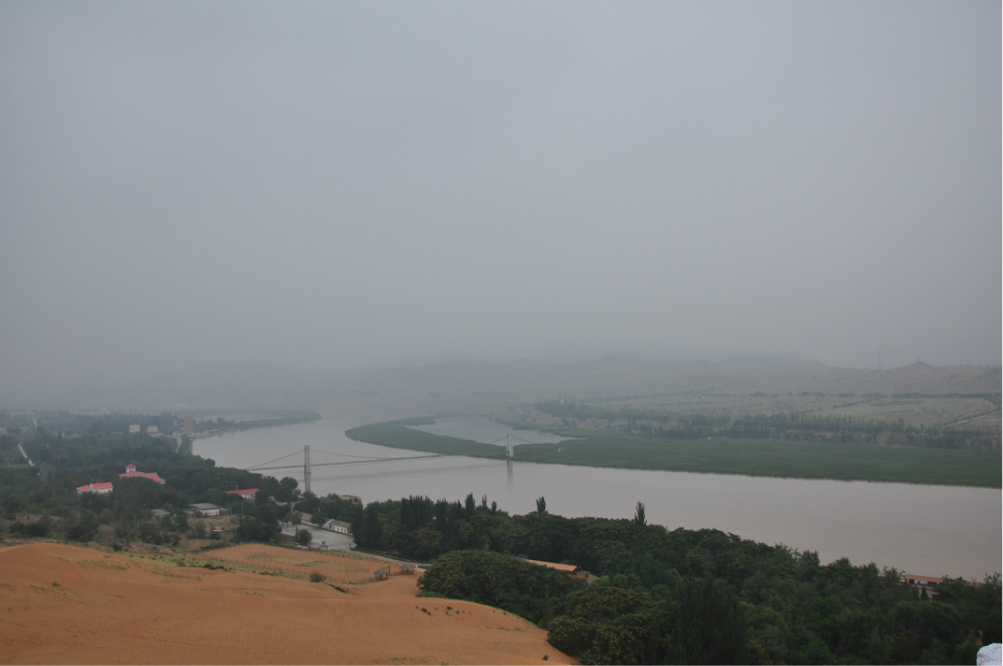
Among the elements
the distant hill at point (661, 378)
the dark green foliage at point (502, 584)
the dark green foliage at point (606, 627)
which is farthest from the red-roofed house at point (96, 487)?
the distant hill at point (661, 378)

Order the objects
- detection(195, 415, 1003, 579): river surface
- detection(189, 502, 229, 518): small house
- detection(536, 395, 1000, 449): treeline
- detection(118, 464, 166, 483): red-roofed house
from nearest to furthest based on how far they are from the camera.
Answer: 1. detection(195, 415, 1003, 579): river surface
2. detection(189, 502, 229, 518): small house
3. detection(118, 464, 166, 483): red-roofed house
4. detection(536, 395, 1000, 449): treeline

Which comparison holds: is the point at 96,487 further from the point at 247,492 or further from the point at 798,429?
the point at 798,429

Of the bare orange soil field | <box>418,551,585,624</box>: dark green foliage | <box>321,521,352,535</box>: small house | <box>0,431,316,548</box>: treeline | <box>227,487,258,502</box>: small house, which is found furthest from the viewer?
<box>227,487,258,502</box>: small house

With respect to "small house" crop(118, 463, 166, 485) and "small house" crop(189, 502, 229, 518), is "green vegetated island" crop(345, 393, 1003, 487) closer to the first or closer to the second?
"small house" crop(118, 463, 166, 485)

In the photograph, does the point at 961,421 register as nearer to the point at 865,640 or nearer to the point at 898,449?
the point at 898,449

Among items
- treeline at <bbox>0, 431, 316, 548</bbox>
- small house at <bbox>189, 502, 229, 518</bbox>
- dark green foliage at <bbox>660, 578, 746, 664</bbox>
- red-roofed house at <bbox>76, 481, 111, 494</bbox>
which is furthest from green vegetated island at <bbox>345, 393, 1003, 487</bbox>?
dark green foliage at <bbox>660, 578, 746, 664</bbox>

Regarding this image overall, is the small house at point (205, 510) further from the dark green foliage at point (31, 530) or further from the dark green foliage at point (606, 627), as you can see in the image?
the dark green foliage at point (606, 627)
